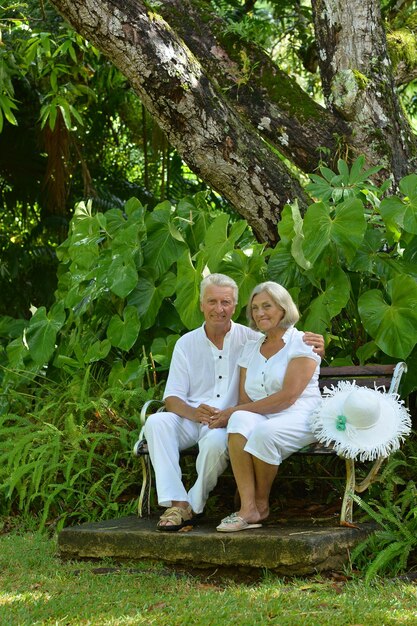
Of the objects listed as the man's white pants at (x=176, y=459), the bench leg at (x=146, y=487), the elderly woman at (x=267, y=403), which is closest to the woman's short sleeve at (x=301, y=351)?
the elderly woman at (x=267, y=403)

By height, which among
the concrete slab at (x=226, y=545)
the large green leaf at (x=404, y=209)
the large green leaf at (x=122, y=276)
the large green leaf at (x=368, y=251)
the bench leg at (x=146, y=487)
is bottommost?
the concrete slab at (x=226, y=545)

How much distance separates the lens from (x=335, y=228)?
5.30 meters

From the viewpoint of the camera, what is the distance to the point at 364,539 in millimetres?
4441

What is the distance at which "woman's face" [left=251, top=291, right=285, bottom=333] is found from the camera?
4762 millimetres

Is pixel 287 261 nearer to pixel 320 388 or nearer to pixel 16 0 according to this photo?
pixel 320 388

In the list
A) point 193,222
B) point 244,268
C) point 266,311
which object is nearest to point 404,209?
point 244,268

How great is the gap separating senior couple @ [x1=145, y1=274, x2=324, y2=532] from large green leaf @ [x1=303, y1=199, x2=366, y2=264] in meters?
0.60

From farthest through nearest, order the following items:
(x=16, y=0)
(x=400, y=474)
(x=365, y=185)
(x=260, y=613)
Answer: (x=16, y=0) → (x=365, y=185) → (x=400, y=474) → (x=260, y=613)

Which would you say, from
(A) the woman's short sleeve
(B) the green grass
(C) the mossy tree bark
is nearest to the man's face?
(A) the woman's short sleeve

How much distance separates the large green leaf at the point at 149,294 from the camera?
6.26 m

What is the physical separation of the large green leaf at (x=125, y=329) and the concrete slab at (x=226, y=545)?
1647 millimetres

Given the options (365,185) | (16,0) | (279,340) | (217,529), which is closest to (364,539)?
(217,529)

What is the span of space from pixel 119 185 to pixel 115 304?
4554mm

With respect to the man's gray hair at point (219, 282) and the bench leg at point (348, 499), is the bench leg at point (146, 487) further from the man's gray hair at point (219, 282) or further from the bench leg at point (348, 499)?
the bench leg at point (348, 499)
